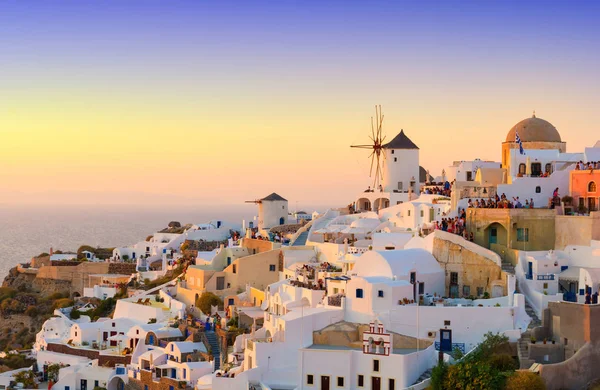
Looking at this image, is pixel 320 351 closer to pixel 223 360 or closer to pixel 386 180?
pixel 223 360

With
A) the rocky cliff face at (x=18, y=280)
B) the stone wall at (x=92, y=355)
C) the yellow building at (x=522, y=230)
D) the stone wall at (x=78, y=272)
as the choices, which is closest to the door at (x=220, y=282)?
the stone wall at (x=92, y=355)

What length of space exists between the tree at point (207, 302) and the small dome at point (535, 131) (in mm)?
15418

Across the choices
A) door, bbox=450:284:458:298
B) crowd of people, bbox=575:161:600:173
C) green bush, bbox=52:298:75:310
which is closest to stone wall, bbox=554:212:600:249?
crowd of people, bbox=575:161:600:173

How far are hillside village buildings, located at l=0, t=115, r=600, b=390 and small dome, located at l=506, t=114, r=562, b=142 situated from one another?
0.22 feet

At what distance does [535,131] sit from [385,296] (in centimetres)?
1612

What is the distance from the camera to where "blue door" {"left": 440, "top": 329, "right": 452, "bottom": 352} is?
3022cm

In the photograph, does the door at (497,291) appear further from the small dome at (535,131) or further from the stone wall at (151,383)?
the small dome at (535,131)

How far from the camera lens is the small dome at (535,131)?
43344mm

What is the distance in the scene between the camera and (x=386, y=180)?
4984 cm

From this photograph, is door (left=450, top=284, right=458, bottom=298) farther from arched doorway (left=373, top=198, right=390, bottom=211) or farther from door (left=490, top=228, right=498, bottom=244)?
arched doorway (left=373, top=198, right=390, bottom=211)

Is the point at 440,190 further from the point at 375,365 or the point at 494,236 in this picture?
the point at 375,365

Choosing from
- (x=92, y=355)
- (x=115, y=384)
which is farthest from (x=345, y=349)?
(x=92, y=355)

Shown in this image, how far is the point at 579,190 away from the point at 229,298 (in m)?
14.8

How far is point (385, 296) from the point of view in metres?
30.9
